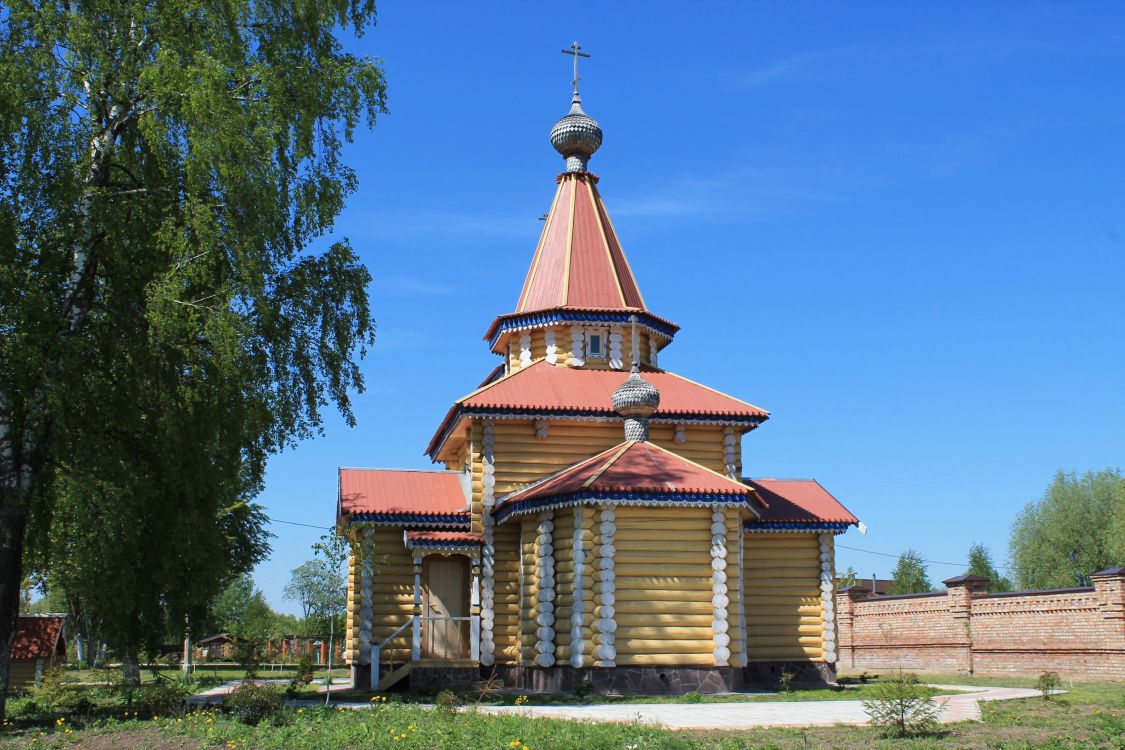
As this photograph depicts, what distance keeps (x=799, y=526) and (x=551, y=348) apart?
21.8 feet

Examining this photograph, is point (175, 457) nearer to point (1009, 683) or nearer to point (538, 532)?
point (538, 532)

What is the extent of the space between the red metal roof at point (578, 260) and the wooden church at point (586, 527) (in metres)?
0.05

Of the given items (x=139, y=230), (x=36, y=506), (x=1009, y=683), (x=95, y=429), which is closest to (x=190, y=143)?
(x=139, y=230)

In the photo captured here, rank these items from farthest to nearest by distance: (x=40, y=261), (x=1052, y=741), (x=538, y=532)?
(x=538, y=532) → (x=40, y=261) → (x=1052, y=741)

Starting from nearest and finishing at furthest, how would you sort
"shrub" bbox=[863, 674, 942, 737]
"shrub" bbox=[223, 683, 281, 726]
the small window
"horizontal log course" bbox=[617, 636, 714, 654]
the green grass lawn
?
the green grass lawn → "shrub" bbox=[863, 674, 942, 737] → "shrub" bbox=[223, 683, 281, 726] → "horizontal log course" bbox=[617, 636, 714, 654] → the small window

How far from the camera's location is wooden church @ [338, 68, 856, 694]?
1773 cm

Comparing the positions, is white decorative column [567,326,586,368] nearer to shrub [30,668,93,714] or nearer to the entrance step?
the entrance step

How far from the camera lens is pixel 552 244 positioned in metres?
24.5

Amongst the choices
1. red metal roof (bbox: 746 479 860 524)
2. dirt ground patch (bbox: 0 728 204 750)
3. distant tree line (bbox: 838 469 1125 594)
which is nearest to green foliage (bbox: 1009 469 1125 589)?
distant tree line (bbox: 838 469 1125 594)

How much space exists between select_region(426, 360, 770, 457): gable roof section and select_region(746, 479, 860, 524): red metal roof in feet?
Answer: 7.96

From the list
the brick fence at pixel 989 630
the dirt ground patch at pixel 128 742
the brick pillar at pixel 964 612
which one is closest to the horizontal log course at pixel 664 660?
the dirt ground patch at pixel 128 742

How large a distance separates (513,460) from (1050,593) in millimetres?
12018

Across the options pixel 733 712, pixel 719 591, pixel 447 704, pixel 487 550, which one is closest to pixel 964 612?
pixel 719 591

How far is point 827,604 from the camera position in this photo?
21922 mm
